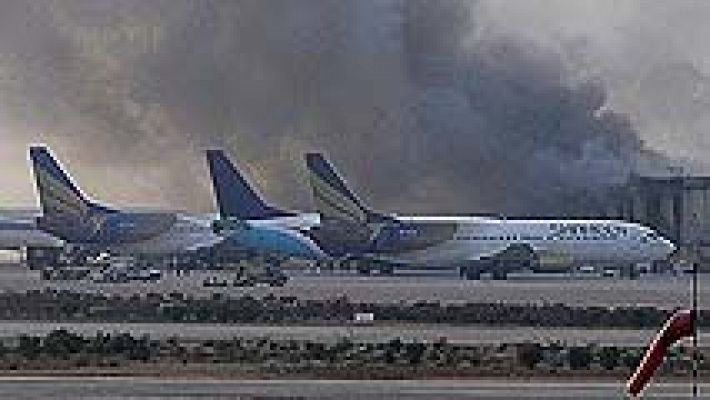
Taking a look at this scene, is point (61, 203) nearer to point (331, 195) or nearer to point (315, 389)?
point (331, 195)

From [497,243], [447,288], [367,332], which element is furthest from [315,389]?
[497,243]

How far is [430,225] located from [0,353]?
3710 inches

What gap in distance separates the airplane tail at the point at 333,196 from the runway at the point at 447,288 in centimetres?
722

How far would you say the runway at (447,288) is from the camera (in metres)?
108

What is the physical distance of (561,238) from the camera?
153375 millimetres

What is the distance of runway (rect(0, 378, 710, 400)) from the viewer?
1865 inches

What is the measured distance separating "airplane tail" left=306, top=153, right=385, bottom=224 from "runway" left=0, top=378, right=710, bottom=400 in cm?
10559

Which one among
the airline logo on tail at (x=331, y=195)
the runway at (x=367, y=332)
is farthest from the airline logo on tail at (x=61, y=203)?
the runway at (x=367, y=332)

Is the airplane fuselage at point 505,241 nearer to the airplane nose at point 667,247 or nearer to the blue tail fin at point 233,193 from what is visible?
the airplane nose at point 667,247

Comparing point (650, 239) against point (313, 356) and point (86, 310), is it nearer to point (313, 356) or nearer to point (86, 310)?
point (86, 310)

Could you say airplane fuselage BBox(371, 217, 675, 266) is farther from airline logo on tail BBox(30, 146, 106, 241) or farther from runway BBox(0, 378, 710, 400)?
runway BBox(0, 378, 710, 400)

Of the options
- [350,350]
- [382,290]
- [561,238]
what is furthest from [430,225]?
[350,350]

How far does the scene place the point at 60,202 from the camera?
604 ft

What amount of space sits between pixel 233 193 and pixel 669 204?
45527 millimetres
